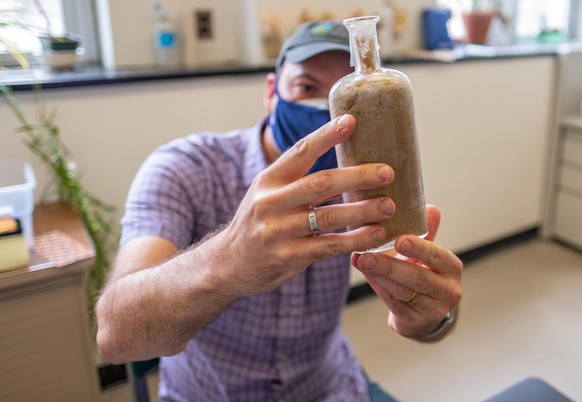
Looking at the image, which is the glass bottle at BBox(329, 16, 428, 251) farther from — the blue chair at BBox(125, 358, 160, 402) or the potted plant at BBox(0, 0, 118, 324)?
the potted plant at BBox(0, 0, 118, 324)

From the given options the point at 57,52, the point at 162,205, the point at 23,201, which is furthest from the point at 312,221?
the point at 57,52

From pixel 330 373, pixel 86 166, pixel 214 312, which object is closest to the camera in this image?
pixel 214 312

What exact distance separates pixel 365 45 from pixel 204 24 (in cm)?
184

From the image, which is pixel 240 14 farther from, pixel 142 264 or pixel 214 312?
pixel 214 312

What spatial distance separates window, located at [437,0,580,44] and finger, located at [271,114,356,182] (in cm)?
317

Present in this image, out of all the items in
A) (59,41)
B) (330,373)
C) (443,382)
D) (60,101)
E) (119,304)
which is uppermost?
(59,41)

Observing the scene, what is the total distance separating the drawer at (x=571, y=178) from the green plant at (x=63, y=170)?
108 inches

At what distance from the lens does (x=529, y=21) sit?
3.88 m

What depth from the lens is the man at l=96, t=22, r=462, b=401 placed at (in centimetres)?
66

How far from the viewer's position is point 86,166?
195 centimetres

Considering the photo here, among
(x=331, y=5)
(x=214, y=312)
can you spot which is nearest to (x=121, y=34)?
(x=331, y=5)

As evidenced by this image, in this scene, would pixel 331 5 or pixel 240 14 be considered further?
pixel 331 5

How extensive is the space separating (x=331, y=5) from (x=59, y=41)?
1.27m

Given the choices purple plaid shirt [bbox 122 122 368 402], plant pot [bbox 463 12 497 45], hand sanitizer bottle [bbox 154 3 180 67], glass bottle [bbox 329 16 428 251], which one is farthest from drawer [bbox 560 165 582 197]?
glass bottle [bbox 329 16 428 251]
